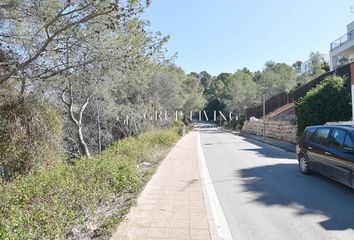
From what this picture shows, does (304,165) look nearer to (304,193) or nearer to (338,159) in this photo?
(338,159)

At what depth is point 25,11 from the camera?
8391mm

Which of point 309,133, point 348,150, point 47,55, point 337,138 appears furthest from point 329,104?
point 47,55

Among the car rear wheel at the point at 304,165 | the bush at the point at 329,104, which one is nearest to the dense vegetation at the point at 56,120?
the car rear wheel at the point at 304,165

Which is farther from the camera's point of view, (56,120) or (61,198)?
(56,120)

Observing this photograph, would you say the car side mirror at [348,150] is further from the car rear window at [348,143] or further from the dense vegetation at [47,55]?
the dense vegetation at [47,55]

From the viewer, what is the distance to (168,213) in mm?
6871

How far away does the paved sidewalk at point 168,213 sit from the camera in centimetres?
572

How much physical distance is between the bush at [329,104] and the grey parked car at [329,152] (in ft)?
29.3

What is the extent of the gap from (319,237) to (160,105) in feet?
102

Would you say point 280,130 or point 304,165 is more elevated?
point 280,130

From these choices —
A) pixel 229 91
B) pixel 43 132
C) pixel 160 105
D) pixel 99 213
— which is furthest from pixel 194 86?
pixel 99 213

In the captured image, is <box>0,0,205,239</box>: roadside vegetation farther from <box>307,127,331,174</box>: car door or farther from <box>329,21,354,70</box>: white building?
<box>329,21,354,70</box>: white building

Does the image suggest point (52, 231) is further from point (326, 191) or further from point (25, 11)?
point (326, 191)

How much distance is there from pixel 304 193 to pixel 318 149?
1.98 metres
